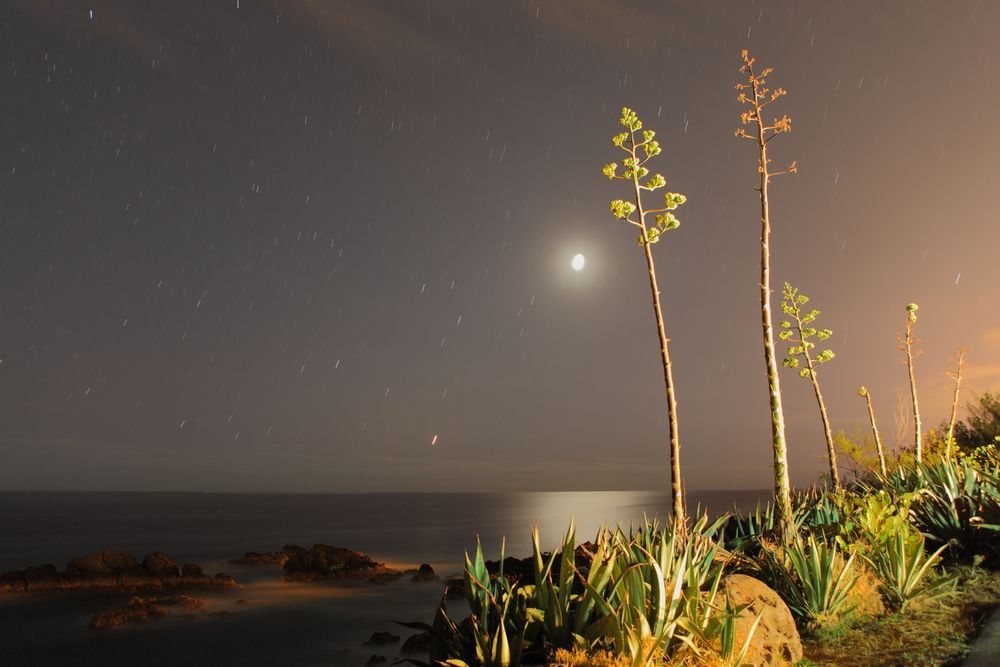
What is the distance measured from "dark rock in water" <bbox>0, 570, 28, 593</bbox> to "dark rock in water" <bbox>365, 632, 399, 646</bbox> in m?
22.5

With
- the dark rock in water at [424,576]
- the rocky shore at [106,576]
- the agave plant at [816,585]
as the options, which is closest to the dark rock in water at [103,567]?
the rocky shore at [106,576]

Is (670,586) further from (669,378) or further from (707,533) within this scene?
(669,378)

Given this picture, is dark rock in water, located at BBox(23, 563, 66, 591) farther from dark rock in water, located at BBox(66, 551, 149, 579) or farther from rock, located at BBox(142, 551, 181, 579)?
rock, located at BBox(142, 551, 181, 579)

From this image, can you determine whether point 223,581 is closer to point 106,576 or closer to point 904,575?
point 106,576

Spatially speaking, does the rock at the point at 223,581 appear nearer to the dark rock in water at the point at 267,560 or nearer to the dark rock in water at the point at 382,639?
the dark rock in water at the point at 267,560

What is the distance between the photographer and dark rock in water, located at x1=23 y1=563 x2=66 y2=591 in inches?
1421

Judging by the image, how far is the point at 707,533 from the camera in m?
9.77

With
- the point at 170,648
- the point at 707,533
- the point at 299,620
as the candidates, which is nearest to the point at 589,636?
the point at 707,533

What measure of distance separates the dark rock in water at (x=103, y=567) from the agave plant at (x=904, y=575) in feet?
127

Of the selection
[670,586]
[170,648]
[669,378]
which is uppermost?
[669,378]

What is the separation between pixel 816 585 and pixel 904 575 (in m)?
1.60

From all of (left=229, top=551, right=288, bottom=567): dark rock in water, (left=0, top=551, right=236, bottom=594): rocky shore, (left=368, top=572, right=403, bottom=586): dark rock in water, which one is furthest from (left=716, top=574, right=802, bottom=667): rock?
(left=229, top=551, right=288, bottom=567): dark rock in water

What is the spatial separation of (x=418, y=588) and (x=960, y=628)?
34.4 metres

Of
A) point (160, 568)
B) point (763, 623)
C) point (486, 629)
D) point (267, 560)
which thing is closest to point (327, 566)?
point (160, 568)
